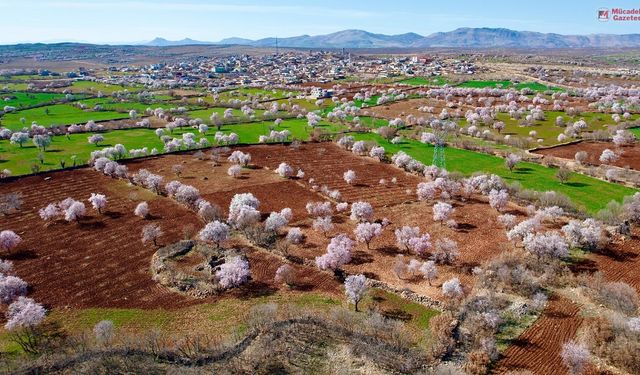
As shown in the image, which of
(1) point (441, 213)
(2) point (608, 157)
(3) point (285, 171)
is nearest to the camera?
(1) point (441, 213)

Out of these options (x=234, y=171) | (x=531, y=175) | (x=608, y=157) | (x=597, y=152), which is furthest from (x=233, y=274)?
(x=597, y=152)

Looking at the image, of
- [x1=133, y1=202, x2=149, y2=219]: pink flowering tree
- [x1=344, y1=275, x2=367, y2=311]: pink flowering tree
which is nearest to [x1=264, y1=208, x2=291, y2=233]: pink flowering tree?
[x1=344, y1=275, x2=367, y2=311]: pink flowering tree

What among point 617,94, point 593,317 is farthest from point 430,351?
point 617,94

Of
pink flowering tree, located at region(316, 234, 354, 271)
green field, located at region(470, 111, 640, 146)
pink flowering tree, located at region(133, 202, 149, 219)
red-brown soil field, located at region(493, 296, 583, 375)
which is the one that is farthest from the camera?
green field, located at region(470, 111, 640, 146)

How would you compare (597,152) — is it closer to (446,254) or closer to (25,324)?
(446,254)

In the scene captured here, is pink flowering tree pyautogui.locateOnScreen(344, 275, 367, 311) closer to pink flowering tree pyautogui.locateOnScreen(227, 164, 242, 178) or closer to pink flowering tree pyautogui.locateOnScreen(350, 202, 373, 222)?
pink flowering tree pyautogui.locateOnScreen(350, 202, 373, 222)

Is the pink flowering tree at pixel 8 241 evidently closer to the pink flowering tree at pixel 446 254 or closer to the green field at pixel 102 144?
the green field at pixel 102 144

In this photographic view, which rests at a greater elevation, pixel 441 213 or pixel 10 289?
pixel 441 213
